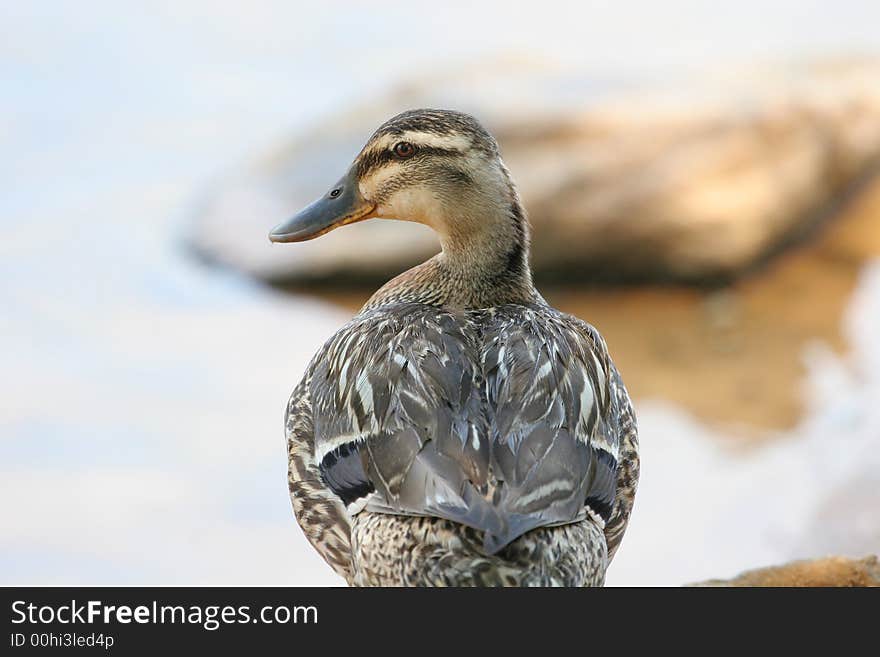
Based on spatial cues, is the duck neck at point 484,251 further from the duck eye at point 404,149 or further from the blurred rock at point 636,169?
the blurred rock at point 636,169

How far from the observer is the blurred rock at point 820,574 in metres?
4.32

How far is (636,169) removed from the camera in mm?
9281

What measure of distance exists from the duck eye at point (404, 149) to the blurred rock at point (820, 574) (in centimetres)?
177

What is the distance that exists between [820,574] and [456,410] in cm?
160

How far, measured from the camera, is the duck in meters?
3.23

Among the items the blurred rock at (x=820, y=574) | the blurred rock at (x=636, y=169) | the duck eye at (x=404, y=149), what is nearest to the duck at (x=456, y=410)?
the duck eye at (x=404, y=149)

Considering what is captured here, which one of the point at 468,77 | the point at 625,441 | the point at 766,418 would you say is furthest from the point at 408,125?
the point at 468,77

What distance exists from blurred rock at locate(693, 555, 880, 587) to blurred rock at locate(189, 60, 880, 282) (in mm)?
5123

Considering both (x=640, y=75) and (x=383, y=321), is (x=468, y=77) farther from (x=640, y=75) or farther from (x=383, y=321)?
(x=383, y=321)

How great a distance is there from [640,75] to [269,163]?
302 cm

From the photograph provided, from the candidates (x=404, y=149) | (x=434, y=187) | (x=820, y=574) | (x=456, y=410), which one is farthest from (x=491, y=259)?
(x=820, y=574)

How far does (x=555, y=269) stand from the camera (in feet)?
31.3

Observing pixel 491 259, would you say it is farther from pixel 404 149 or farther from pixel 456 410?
pixel 456 410

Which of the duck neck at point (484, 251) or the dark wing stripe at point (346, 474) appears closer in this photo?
the dark wing stripe at point (346, 474)
